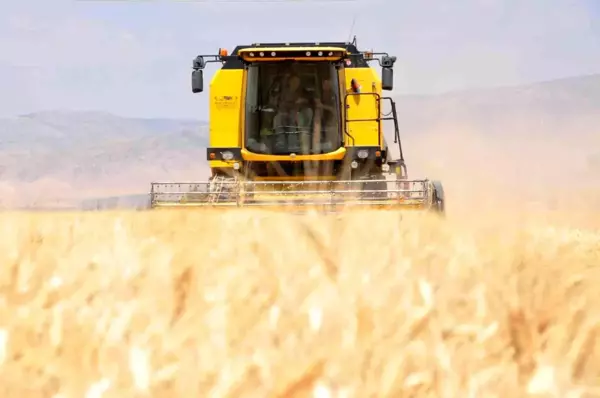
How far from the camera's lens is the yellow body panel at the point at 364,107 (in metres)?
9.94

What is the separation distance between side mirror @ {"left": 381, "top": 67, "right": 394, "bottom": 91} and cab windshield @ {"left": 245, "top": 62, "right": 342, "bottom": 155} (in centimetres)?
67

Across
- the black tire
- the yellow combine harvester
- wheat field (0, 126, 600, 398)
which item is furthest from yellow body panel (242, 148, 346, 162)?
wheat field (0, 126, 600, 398)

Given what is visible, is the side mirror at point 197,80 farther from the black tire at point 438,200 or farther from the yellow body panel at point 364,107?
the black tire at point 438,200

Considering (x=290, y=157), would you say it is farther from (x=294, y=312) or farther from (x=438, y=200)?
(x=294, y=312)

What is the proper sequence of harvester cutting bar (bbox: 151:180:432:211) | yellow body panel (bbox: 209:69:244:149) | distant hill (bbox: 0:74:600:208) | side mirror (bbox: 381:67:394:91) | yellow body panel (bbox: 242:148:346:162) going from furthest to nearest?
distant hill (bbox: 0:74:600:208) → yellow body panel (bbox: 209:69:244:149) → yellow body panel (bbox: 242:148:346:162) → side mirror (bbox: 381:67:394:91) → harvester cutting bar (bbox: 151:180:432:211)

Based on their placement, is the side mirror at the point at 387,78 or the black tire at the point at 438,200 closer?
the black tire at the point at 438,200

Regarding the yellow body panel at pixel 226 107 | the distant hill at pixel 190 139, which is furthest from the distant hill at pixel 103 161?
the yellow body panel at pixel 226 107

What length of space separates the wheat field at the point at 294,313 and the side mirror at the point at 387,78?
7.58 m

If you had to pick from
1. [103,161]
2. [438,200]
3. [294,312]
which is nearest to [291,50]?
[438,200]

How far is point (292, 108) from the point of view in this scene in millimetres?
10062

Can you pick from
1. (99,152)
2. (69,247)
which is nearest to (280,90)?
(69,247)

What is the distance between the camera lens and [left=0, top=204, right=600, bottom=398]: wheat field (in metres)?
1.75

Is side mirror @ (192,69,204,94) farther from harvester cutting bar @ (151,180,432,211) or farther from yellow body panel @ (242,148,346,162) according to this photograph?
harvester cutting bar @ (151,180,432,211)

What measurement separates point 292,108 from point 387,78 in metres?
1.30
